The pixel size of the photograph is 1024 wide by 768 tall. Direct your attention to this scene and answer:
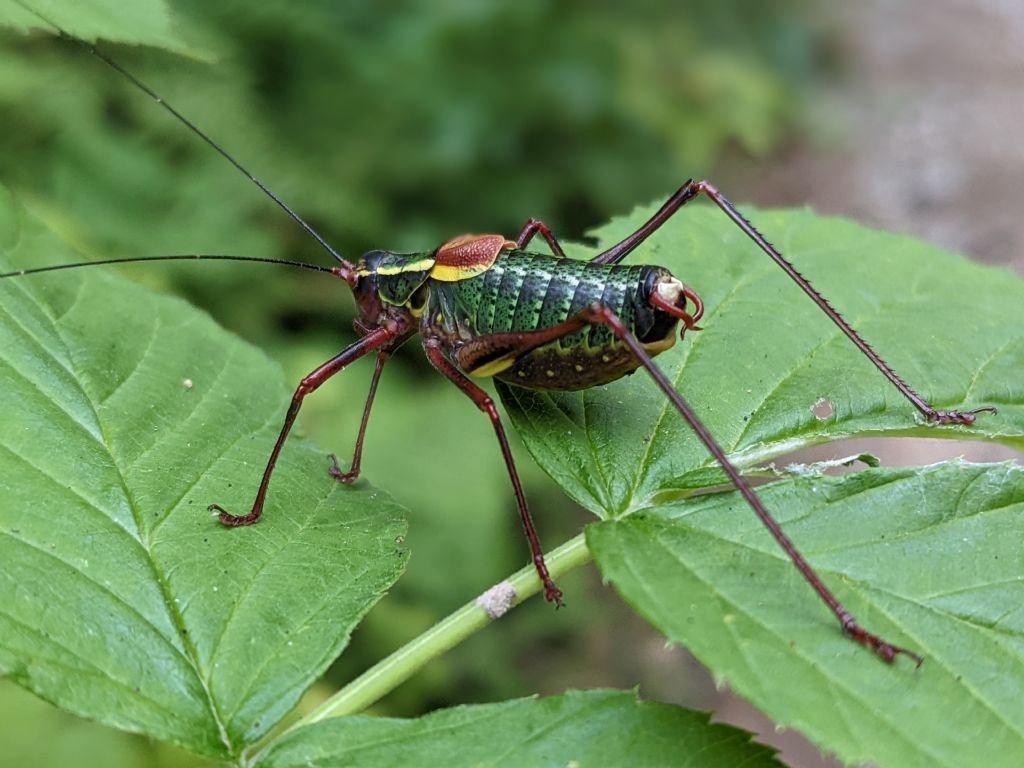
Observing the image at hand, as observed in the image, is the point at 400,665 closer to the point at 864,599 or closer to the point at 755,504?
the point at 755,504

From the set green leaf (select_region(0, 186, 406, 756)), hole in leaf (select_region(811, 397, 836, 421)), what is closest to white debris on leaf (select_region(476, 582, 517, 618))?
green leaf (select_region(0, 186, 406, 756))

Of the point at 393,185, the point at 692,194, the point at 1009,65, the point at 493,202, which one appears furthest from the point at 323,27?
the point at 1009,65

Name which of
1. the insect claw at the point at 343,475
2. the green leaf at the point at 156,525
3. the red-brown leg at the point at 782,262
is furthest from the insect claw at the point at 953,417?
the insect claw at the point at 343,475

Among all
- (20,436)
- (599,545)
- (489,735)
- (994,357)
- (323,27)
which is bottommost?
(489,735)

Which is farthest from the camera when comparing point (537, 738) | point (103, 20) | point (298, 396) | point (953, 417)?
point (298, 396)

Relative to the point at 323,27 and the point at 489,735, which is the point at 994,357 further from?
the point at 323,27

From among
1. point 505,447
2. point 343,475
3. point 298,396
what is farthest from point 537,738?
point 298,396
